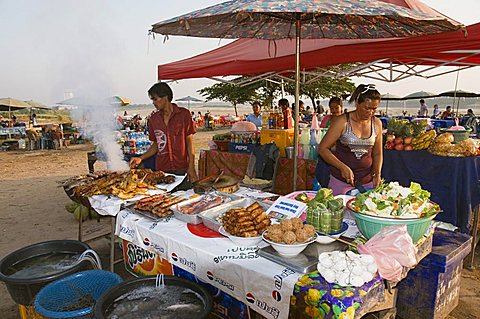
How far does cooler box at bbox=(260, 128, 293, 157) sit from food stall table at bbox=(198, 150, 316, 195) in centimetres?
20

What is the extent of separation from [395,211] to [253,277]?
76 cm

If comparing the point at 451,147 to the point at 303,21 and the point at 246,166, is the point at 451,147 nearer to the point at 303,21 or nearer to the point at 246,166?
the point at 303,21

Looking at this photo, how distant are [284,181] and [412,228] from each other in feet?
12.0

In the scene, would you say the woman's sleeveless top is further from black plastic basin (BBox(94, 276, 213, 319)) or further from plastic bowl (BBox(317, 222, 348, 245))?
black plastic basin (BBox(94, 276, 213, 319))

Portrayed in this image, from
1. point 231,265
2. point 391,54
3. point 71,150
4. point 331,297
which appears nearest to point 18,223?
point 231,265

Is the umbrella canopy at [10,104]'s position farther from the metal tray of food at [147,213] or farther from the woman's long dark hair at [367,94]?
the woman's long dark hair at [367,94]

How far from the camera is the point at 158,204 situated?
2326 millimetres

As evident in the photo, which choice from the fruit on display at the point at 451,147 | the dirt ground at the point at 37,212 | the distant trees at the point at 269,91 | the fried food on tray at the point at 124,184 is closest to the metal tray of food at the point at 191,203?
the fried food on tray at the point at 124,184

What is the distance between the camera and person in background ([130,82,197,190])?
338cm

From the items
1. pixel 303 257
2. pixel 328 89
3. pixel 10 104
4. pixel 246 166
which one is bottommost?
pixel 246 166

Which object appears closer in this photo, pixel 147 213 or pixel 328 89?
pixel 147 213

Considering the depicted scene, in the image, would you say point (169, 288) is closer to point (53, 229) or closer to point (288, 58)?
point (53, 229)

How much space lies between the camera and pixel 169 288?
183cm

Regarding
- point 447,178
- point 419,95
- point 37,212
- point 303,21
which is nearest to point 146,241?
point 303,21
